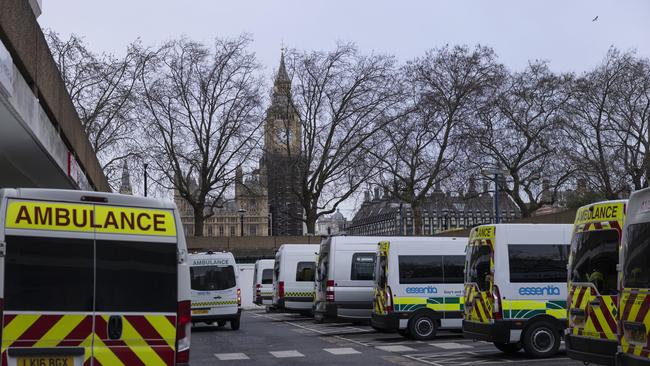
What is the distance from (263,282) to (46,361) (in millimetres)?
30813

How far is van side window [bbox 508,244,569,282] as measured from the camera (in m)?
15.4

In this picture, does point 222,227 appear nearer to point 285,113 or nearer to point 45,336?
point 285,113

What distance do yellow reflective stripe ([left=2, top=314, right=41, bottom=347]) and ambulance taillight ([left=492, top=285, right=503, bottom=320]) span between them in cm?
952

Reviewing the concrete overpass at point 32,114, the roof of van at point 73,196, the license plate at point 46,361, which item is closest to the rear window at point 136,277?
the roof of van at point 73,196

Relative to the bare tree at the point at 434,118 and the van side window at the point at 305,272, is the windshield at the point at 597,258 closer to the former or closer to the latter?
the van side window at the point at 305,272

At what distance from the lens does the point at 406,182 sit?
179ft

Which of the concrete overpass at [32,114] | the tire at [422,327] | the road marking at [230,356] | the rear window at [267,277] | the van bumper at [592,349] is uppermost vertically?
the concrete overpass at [32,114]

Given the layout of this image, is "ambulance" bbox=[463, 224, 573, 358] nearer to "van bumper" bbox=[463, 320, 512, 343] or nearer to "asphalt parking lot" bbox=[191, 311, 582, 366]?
"van bumper" bbox=[463, 320, 512, 343]

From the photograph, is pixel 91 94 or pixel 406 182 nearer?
pixel 91 94

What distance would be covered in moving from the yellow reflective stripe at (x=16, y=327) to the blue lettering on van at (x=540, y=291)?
394 inches

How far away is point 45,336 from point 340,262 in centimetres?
1658

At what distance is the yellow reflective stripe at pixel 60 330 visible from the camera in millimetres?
7320

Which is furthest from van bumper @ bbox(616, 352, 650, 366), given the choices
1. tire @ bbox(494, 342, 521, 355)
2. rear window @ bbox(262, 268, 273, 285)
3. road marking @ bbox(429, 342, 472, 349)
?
rear window @ bbox(262, 268, 273, 285)

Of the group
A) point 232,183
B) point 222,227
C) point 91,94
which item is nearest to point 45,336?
point 91,94
